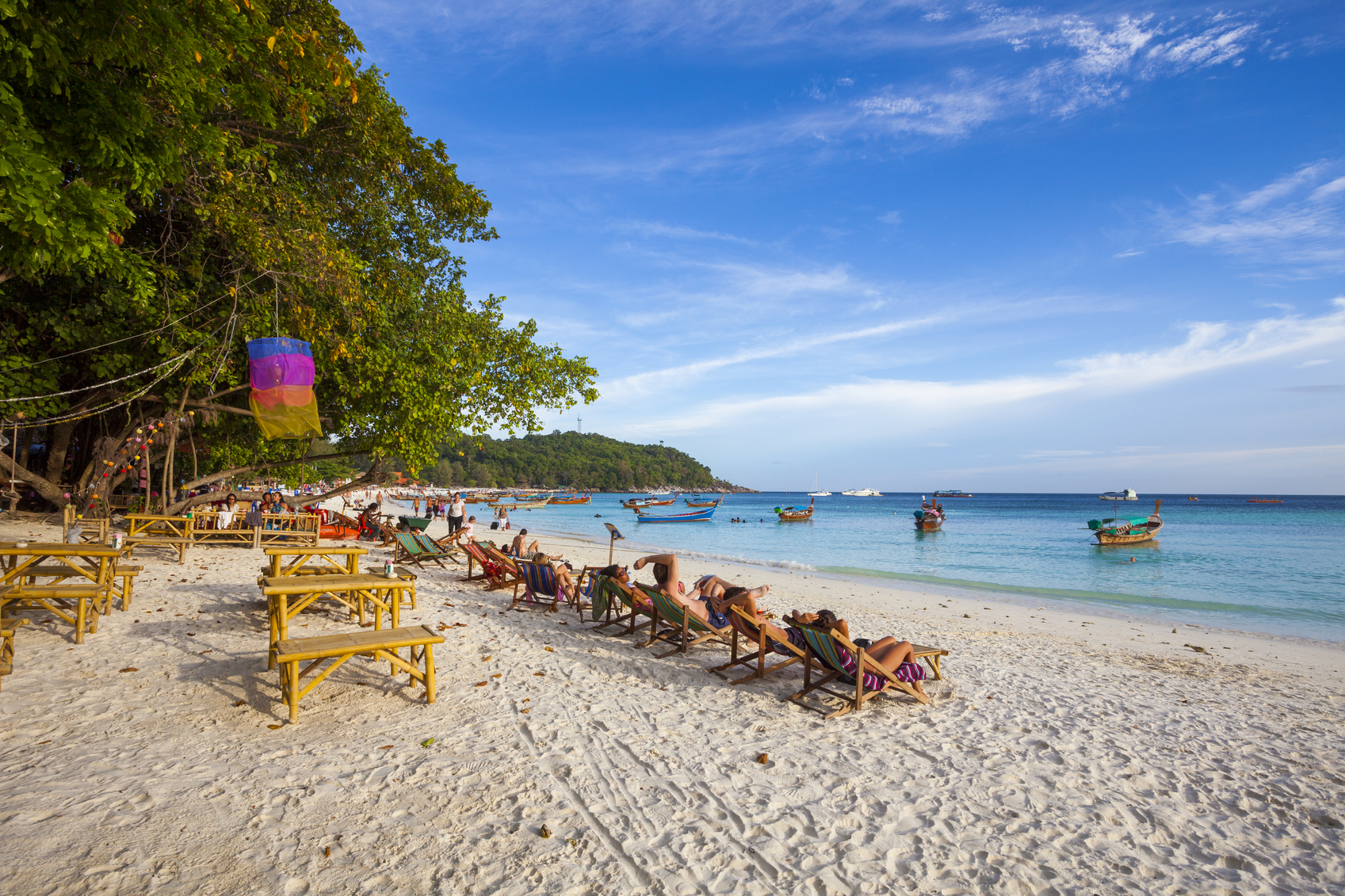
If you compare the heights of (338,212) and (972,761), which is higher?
(338,212)

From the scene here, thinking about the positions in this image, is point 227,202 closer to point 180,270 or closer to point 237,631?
point 180,270

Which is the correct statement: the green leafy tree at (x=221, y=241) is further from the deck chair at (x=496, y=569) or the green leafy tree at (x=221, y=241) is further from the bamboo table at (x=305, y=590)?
the deck chair at (x=496, y=569)

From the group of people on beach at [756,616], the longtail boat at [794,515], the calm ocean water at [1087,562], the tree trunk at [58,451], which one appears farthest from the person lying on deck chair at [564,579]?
the longtail boat at [794,515]

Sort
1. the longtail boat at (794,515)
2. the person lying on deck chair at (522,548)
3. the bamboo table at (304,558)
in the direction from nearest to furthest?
the bamboo table at (304,558)
the person lying on deck chair at (522,548)
the longtail boat at (794,515)

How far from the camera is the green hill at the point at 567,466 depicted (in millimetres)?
120562

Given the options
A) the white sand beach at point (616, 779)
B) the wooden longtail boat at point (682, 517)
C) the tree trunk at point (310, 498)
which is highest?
the tree trunk at point (310, 498)

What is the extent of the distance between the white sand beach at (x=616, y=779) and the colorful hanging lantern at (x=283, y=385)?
7.09 feet

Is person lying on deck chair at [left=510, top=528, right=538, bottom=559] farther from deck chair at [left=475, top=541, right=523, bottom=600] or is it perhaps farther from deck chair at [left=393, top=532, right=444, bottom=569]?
deck chair at [left=393, top=532, right=444, bottom=569]

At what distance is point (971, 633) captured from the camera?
29.9ft

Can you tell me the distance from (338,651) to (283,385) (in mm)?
4141

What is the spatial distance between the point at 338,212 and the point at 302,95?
4370 millimetres

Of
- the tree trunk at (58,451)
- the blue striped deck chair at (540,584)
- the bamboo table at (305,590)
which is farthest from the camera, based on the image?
the tree trunk at (58,451)

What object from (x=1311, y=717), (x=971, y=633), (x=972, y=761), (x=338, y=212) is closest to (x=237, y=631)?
(x=972, y=761)

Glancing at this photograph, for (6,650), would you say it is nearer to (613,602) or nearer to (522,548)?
(613,602)
